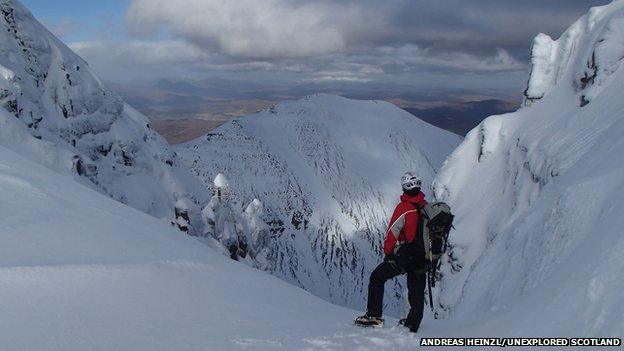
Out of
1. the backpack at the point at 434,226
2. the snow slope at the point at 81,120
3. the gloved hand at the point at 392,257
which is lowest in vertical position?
the gloved hand at the point at 392,257

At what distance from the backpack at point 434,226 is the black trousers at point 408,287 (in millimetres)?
541

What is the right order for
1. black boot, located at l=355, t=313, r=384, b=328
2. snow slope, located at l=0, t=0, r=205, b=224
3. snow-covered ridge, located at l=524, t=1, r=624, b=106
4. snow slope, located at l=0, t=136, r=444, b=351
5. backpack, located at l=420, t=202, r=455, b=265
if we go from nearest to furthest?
snow slope, located at l=0, t=136, r=444, b=351 → backpack, located at l=420, t=202, r=455, b=265 → black boot, located at l=355, t=313, r=384, b=328 → snow-covered ridge, located at l=524, t=1, r=624, b=106 → snow slope, located at l=0, t=0, r=205, b=224

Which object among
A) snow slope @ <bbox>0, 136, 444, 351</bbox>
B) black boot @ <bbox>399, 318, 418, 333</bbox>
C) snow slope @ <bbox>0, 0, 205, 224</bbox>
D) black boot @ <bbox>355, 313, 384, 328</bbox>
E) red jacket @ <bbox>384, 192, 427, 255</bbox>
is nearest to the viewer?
snow slope @ <bbox>0, 136, 444, 351</bbox>

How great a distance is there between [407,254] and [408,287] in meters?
0.71

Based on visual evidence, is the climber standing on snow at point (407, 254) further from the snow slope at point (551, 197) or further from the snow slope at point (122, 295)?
the snow slope at point (551, 197)

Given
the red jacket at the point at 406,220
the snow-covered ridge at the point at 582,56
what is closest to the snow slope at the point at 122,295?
the red jacket at the point at 406,220

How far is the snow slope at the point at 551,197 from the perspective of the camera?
7.08 m

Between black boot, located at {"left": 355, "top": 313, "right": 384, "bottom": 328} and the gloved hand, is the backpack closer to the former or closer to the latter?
the gloved hand

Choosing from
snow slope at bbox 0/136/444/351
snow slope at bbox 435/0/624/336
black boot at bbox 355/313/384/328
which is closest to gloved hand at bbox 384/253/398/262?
black boot at bbox 355/313/384/328

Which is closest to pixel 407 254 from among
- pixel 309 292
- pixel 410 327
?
pixel 410 327

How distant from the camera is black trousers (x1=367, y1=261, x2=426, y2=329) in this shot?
872 cm

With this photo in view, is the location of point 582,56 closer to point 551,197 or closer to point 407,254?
point 551,197

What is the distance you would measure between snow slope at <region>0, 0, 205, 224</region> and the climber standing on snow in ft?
108

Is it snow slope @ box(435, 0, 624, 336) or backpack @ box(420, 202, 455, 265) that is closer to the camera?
snow slope @ box(435, 0, 624, 336)
